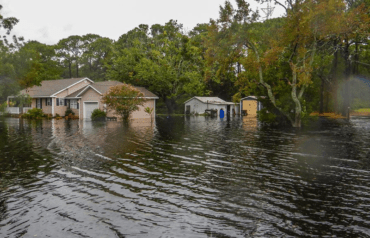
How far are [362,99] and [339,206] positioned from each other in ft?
227

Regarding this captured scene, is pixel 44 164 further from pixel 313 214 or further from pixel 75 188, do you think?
pixel 313 214

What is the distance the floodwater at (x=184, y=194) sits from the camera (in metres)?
6.34

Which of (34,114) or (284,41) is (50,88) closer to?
(34,114)

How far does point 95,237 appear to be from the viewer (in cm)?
590

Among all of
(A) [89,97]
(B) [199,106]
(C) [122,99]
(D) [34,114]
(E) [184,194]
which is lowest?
(E) [184,194]

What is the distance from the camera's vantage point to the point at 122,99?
139ft

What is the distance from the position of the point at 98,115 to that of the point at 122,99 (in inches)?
193

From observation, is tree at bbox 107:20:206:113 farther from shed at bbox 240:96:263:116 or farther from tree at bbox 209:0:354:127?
tree at bbox 209:0:354:127

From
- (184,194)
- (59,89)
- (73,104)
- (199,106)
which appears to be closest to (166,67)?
(199,106)

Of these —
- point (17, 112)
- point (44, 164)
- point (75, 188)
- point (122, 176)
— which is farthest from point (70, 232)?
point (17, 112)

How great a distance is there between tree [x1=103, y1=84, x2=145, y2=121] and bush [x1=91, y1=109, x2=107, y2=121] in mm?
2561

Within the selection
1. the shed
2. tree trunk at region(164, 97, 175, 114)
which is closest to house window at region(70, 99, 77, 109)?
tree trunk at region(164, 97, 175, 114)

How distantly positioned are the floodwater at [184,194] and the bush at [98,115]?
29.1 m

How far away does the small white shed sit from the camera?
6212cm
